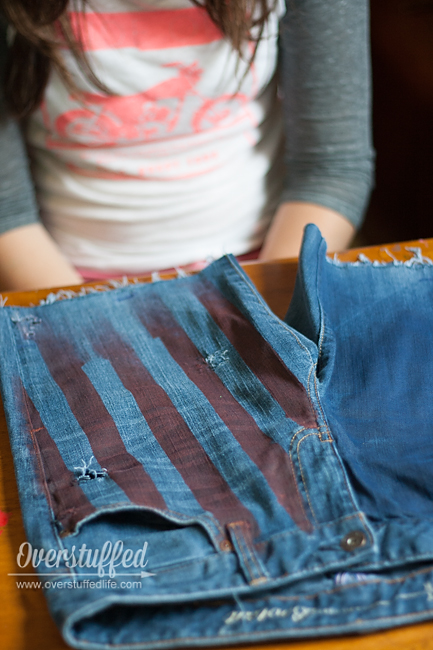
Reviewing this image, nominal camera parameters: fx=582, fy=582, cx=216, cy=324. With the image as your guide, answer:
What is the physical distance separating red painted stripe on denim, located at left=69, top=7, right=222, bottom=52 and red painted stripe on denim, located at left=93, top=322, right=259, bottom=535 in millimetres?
310

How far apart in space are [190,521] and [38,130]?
484 millimetres

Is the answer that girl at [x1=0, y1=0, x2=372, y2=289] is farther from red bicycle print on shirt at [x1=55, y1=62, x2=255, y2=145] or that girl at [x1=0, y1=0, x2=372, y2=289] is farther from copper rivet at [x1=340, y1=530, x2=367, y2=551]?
copper rivet at [x1=340, y1=530, x2=367, y2=551]

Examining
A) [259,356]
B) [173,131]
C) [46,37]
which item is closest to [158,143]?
[173,131]

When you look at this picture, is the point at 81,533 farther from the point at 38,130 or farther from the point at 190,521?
the point at 38,130

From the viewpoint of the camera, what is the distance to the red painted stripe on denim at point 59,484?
0.31 m

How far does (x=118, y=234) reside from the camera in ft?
2.17

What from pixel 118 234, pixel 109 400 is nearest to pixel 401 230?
pixel 118 234

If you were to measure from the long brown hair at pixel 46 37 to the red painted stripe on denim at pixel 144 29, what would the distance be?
0.01 metres

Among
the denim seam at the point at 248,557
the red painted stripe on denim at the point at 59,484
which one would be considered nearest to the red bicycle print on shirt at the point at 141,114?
the red painted stripe on denim at the point at 59,484

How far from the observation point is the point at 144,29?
0.56m

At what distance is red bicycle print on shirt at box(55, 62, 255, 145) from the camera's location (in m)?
0.59

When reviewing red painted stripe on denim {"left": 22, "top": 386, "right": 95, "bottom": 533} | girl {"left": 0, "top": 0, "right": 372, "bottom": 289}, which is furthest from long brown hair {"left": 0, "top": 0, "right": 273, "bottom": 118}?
red painted stripe on denim {"left": 22, "top": 386, "right": 95, "bottom": 533}

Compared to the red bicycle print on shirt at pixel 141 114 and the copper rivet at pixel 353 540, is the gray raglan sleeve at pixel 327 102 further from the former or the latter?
the copper rivet at pixel 353 540

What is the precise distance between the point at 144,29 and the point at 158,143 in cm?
11
